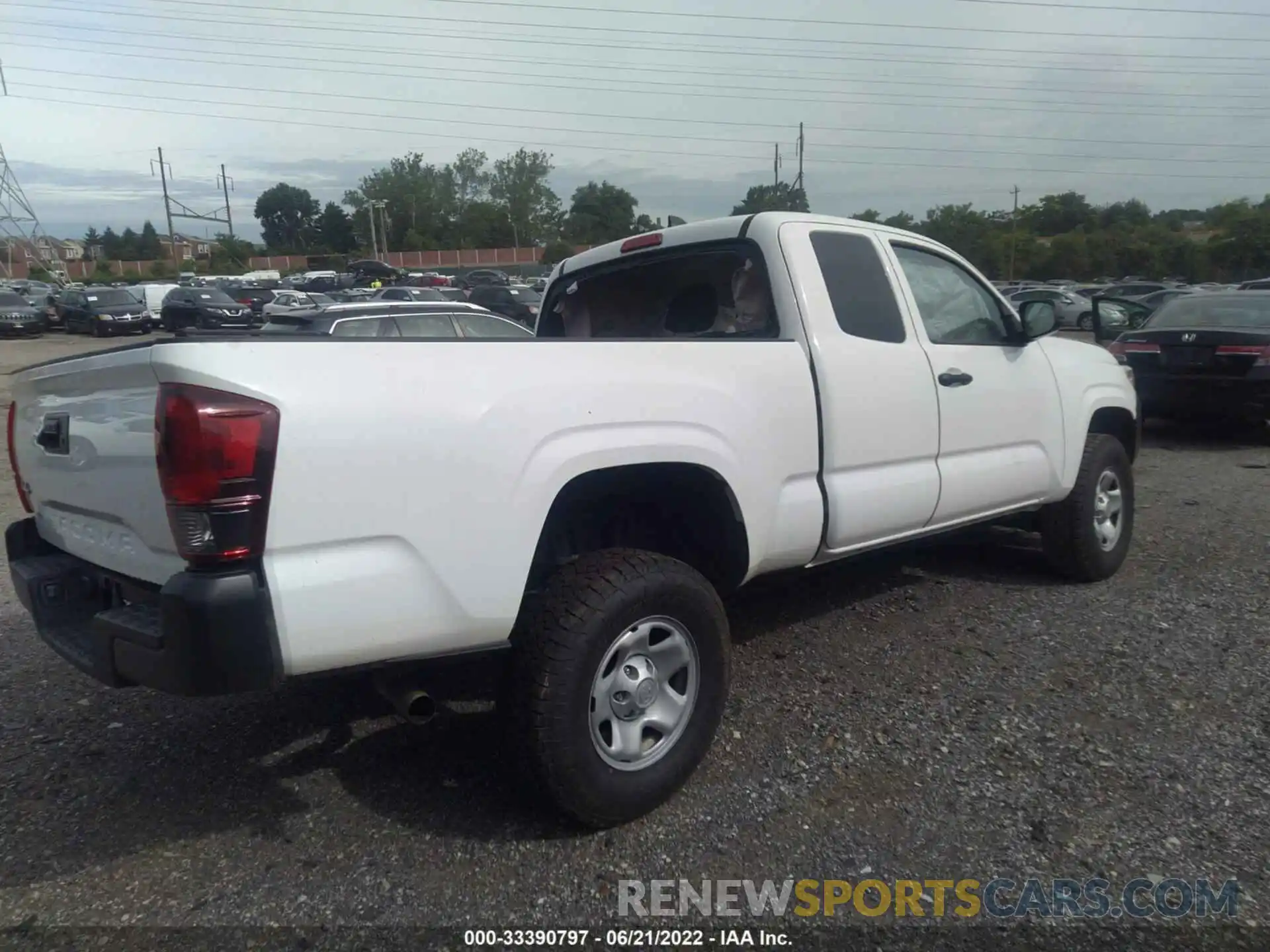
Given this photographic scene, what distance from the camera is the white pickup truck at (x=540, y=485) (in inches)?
91.7

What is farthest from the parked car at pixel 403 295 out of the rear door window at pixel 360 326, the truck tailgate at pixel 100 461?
the truck tailgate at pixel 100 461

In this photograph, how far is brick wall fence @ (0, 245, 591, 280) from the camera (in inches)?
3100

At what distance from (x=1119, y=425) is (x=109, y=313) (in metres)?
32.4

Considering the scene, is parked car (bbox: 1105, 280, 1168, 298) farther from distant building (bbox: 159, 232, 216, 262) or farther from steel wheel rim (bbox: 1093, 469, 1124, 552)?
distant building (bbox: 159, 232, 216, 262)

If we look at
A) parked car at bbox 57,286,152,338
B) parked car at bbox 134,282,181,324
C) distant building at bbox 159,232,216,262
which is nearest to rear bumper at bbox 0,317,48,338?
parked car at bbox 57,286,152,338

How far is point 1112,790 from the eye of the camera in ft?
10.4

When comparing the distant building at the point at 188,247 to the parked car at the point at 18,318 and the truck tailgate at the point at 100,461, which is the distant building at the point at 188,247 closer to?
the parked car at the point at 18,318

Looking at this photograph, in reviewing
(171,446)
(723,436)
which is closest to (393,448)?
(171,446)

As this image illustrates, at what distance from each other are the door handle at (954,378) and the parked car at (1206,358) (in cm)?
652

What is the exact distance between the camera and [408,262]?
270 ft

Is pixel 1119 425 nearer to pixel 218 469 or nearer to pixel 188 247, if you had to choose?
pixel 218 469

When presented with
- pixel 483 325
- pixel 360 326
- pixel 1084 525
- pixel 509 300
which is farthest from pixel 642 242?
pixel 509 300

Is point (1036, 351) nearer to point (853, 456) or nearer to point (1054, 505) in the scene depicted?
point (1054, 505)

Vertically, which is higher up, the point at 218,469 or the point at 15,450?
the point at 218,469
